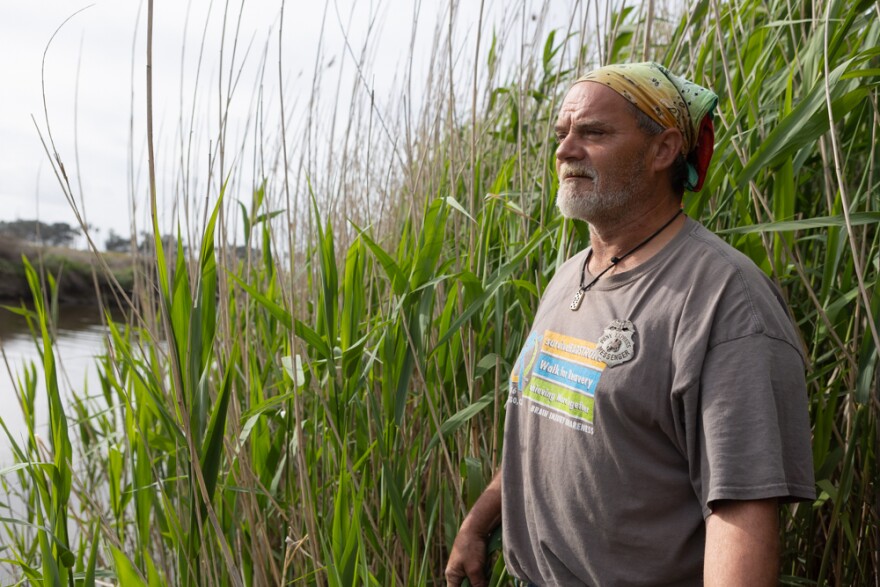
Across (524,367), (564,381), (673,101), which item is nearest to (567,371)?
(564,381)

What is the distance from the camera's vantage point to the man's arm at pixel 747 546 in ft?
2.57

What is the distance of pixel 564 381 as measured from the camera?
1.00m

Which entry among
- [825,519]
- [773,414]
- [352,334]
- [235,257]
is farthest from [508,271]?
[235,257]

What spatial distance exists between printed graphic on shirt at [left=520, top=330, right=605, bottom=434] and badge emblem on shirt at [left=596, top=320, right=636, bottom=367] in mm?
14

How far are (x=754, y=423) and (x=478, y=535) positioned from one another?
1.93 feet

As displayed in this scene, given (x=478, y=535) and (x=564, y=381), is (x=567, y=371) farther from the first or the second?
(x=478, y=535)

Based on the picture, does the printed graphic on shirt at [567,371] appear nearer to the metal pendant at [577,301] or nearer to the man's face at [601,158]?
the metal pendant at [577,301]

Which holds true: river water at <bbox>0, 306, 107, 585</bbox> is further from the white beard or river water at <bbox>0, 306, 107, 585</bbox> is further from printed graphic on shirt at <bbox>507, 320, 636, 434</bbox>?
the white beard

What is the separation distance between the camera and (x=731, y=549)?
79cm

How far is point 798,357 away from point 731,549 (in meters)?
0.22

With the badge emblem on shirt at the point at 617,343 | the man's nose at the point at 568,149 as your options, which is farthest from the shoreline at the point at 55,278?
the badge emblem on shirt at the point at 617,343


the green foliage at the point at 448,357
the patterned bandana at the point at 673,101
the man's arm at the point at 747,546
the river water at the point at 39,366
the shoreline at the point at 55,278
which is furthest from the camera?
the shoreline at the point at 55,278

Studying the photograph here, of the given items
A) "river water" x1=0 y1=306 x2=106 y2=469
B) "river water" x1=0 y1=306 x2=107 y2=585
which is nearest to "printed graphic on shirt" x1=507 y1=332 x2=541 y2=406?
"river water" x1=0 y1=306 x2=107 y2=585

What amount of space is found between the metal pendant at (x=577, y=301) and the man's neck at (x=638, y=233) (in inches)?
1.8
